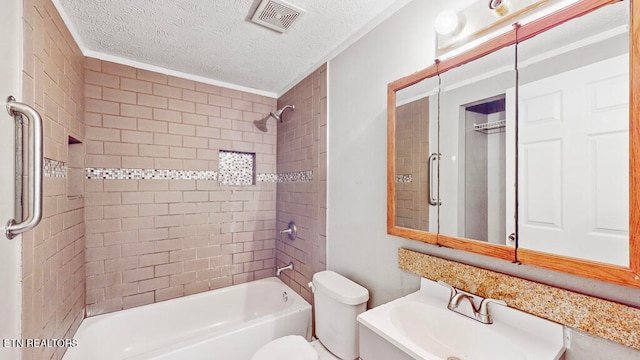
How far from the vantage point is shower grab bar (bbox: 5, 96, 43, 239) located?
0.91 meters

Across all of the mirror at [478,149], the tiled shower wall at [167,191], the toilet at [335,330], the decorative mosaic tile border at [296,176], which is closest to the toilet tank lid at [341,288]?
the toilet at [335,330]

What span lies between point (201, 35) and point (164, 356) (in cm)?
205

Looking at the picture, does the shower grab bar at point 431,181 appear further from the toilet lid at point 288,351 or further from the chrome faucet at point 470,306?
the toilet lid at point 288,351

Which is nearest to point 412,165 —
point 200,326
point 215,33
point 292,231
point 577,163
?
point 577,163

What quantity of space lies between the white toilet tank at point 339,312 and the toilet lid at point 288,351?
16cm

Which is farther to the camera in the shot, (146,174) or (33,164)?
(146,174)

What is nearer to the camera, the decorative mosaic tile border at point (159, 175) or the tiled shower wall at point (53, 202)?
the tiled shower wall at point (53, 202)

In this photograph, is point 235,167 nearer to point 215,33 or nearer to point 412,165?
point 215,33

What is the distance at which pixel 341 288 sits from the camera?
1.58m

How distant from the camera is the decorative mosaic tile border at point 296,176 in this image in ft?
7.40

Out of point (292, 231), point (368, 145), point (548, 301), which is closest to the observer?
point (548, 301)

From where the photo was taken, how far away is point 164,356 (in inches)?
59.7

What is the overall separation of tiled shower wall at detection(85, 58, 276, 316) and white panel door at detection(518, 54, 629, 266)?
2.30m

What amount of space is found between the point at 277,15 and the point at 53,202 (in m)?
1.65
